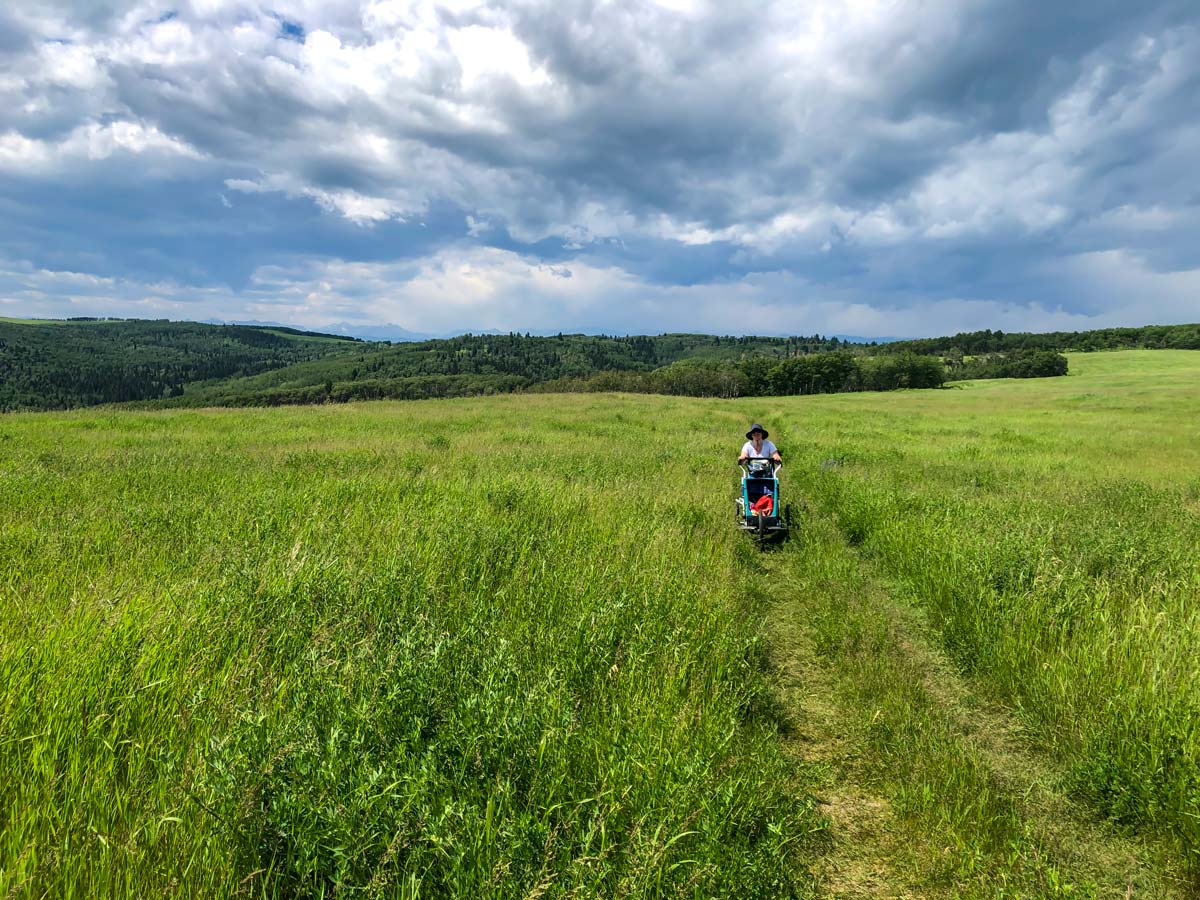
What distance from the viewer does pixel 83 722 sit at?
261 cm

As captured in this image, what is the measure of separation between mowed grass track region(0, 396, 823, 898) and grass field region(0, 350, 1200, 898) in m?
0.03

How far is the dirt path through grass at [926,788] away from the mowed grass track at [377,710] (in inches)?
13.7

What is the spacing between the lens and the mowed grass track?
84.9 inches

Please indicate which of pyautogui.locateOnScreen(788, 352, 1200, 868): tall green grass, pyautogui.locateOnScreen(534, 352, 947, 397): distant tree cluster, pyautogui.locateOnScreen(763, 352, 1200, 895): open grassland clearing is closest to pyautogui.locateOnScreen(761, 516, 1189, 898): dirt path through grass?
pyautogui.locateOnScreen(763, 352, 1200, 895): open grassland clearing

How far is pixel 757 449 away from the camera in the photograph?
30.8ft

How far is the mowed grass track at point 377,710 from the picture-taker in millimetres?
2156

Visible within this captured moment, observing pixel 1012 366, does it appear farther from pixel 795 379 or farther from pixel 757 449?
pixel 757 449

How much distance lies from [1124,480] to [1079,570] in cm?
940

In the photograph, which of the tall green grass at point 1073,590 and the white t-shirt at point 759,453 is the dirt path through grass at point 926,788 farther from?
the white t-shirt at point 759,453

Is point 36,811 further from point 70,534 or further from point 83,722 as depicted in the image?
point 70,534

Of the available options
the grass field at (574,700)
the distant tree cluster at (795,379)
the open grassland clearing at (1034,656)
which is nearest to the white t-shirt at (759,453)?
the open grassland clearing at (1034,656)

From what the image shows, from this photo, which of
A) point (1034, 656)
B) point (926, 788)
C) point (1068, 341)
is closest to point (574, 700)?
point (926, 788)

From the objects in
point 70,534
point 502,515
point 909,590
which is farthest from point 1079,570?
point 70,534

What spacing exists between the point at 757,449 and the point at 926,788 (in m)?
6.64
